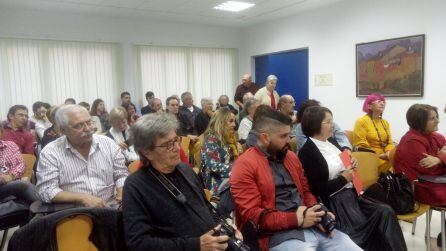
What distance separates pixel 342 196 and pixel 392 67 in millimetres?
3825

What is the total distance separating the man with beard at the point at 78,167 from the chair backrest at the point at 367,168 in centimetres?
184

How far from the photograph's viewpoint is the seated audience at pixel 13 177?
262 cm

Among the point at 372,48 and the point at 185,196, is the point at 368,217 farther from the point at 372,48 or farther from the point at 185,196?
the point at 372,48

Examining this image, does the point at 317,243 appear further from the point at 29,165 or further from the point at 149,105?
the point at 149,105

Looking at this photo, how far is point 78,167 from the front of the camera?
6.69 ft

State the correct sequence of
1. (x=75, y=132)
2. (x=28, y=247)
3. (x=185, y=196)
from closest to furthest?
(x=28, y=247) < (x=185, y=196) < (x=75, y=132)

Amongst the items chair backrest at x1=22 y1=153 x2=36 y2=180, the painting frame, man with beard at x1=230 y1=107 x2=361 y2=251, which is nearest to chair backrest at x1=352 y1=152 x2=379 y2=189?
man with beard at x1=230 y1=107 x2=361 y2=251

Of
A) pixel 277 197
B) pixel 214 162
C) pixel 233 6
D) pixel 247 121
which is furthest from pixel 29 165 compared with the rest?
pixel 233 6

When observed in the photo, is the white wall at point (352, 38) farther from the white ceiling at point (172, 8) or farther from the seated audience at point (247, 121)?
the seated audience at point (247, 121)

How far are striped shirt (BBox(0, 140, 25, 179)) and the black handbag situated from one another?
307 centimetres

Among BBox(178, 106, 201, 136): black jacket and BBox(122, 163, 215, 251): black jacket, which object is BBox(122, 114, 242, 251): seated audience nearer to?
BBox(122, 163, 215, 251): black jacket

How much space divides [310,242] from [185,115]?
4502 mm

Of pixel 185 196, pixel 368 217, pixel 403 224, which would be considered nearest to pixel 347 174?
pixel 368 217

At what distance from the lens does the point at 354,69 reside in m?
5.75
